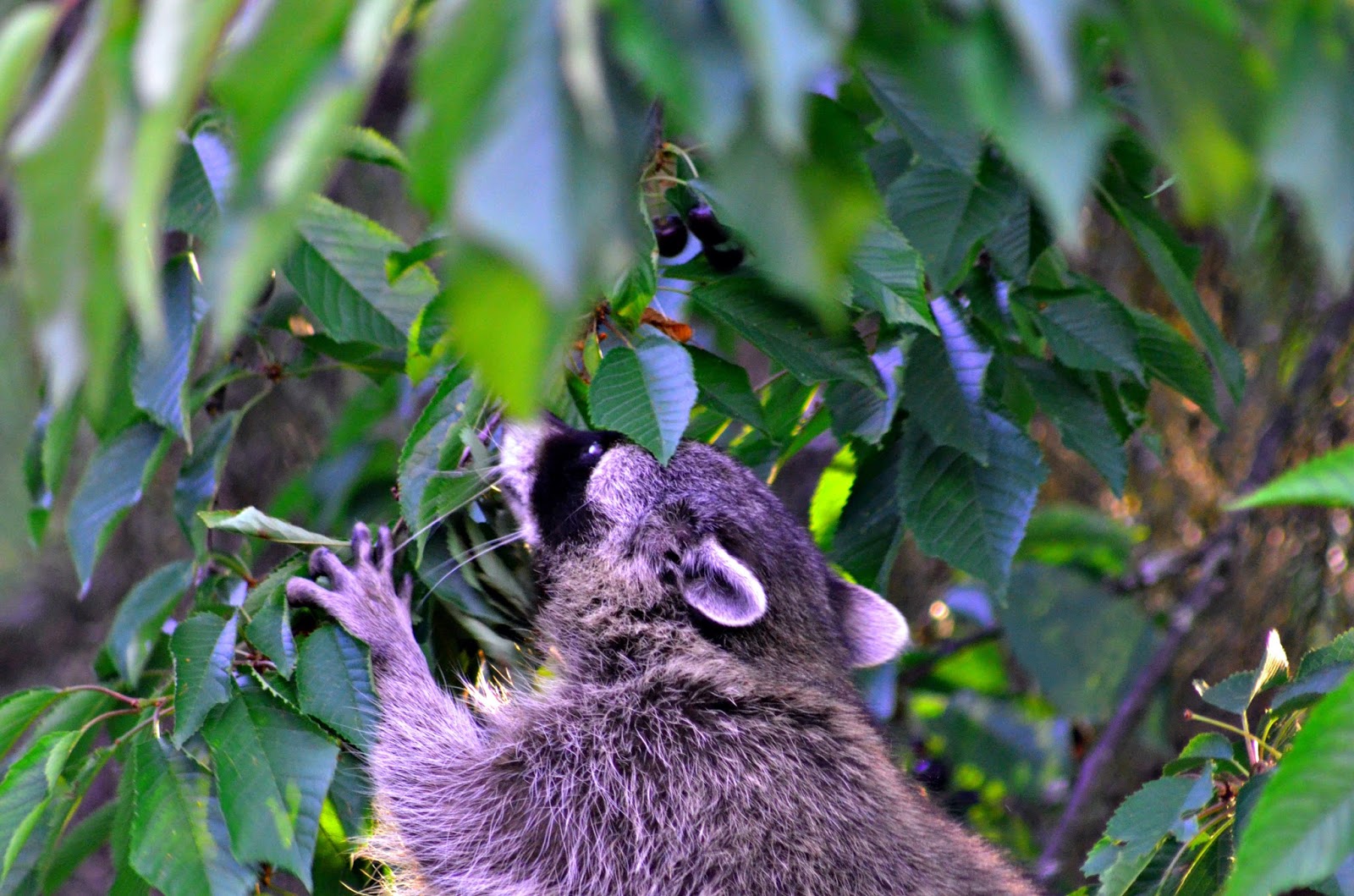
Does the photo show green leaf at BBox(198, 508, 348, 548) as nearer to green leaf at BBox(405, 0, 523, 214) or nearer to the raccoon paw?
the raccoon paw

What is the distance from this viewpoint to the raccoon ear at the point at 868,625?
11.6 ft

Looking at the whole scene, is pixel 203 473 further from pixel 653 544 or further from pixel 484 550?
pixel 653 544

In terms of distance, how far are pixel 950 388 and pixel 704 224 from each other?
691 millimetres

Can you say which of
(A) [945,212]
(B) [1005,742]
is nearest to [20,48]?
(A) [945,212]

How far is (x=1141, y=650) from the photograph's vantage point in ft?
17.6

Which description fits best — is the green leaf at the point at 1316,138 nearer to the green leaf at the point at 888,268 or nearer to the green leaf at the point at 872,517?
the green leaf at the point at 888,268

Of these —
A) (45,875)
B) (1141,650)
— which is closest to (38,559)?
(45,875)

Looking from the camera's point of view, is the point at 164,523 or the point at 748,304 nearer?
the point at 748,304

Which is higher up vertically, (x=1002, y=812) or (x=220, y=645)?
(x=220, y=645)

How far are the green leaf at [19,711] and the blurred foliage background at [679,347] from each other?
0.03ft

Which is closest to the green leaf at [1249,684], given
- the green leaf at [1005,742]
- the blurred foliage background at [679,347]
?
the blurred foliage background at [679,347]

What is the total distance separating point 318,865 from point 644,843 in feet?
2.46

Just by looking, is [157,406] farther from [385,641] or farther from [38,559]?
[38,559]

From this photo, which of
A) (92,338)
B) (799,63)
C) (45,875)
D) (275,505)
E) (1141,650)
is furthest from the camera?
(1141,650)
